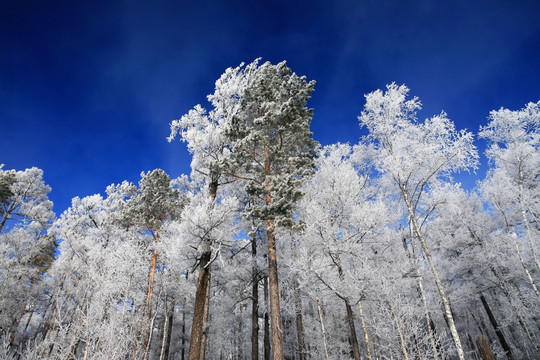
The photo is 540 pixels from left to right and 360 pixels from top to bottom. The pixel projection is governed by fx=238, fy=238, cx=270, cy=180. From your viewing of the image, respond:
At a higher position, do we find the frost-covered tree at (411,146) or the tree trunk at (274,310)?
the frost-covered tree at (411,146)

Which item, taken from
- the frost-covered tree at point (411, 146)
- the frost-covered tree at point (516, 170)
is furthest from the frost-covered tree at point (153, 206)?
the frost-covered tree at point (516, 170)

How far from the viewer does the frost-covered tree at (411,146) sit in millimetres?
10891

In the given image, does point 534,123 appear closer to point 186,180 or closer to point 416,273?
point 416,273

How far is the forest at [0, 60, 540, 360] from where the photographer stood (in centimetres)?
918

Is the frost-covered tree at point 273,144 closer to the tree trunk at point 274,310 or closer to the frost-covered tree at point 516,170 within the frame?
the tree trunk at point 274,310

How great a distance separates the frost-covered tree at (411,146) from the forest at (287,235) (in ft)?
0.23

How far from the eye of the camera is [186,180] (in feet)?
55.5

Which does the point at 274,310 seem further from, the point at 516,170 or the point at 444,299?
the point at 516,170

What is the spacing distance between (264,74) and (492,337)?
31932 millimetres

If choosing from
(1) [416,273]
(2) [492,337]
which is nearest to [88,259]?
(1) [416,273]

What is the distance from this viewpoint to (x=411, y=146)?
38.7 ft

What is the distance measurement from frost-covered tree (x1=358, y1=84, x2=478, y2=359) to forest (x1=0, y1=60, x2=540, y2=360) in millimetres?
69

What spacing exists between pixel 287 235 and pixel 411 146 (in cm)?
832

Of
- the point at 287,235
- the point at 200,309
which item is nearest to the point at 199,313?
the point at 200,309
